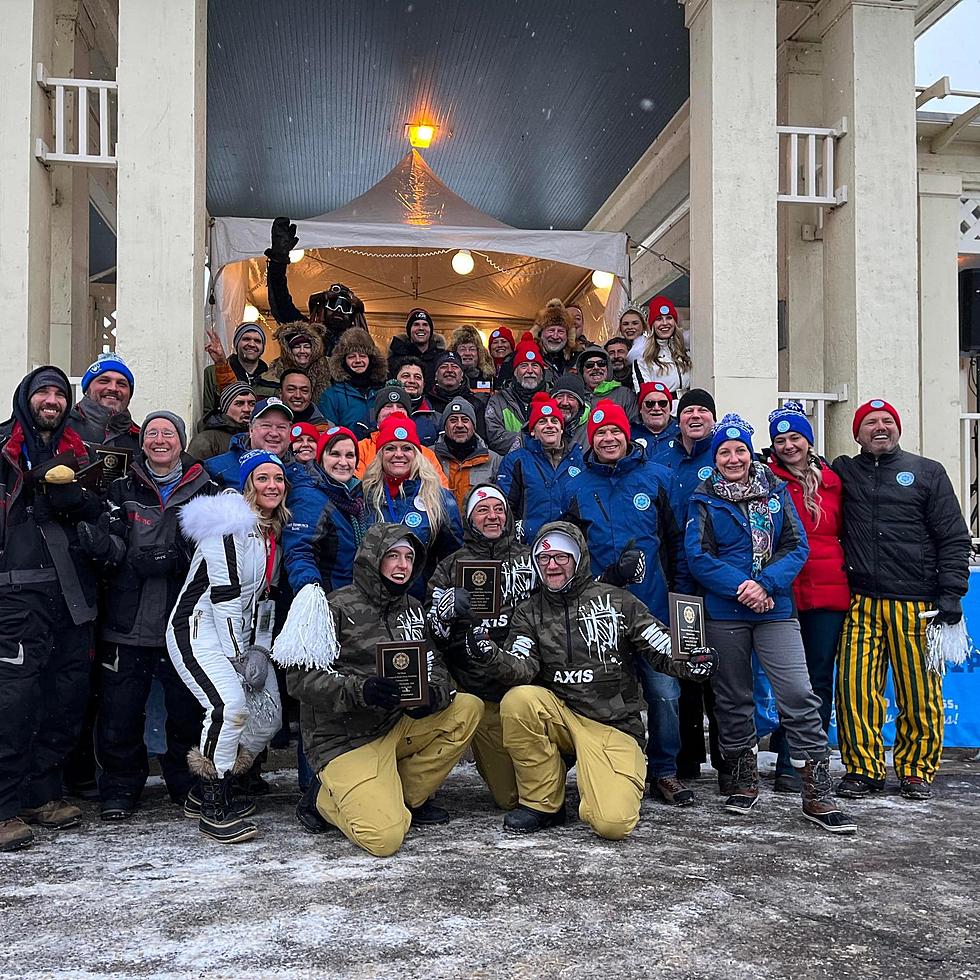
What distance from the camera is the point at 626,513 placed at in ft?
16.0

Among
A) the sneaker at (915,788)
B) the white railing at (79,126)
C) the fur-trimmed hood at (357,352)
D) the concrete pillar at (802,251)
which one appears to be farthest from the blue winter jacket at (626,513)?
the concrete pillar at (802,251)

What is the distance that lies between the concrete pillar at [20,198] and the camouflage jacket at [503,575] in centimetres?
330

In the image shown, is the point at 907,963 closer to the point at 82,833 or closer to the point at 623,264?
the point at 82,833

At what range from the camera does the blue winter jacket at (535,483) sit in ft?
16.6

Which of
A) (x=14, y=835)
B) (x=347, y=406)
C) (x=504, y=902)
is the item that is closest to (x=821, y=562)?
(x=504, y=902)

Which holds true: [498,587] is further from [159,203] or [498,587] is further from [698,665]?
[159,203]

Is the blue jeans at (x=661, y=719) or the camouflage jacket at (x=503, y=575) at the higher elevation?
the camouflage jacket at (x=503, y=575)

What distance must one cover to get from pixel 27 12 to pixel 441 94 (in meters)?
4.09

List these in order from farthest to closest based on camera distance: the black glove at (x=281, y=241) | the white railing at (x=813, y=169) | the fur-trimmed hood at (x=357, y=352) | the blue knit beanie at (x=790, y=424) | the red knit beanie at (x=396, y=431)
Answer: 1. the black glove at (x=281, y=241)
2. the white railing at (x=813, y=169)
3. the fur-trimmed hood at (x=357, y=352)
4. the blue knit beanie at (x=790, y=424)
5. the red knit beanie at (x=396, y=431)

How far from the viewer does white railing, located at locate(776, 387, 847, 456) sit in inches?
281

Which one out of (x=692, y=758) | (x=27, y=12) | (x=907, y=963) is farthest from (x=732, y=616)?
(x=27, y=12)

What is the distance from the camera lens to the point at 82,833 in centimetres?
425

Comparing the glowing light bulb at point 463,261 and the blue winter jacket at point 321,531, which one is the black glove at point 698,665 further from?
the glowing light bulb at point 463,261

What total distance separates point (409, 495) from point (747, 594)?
5.18 ft
